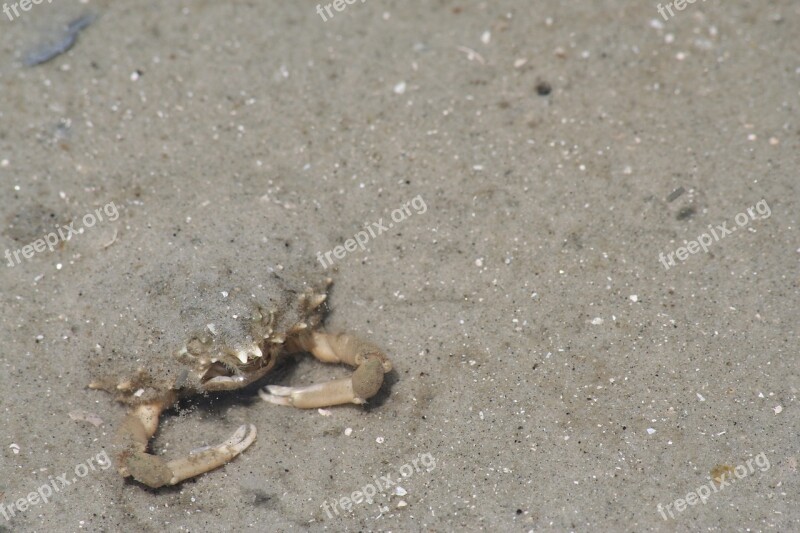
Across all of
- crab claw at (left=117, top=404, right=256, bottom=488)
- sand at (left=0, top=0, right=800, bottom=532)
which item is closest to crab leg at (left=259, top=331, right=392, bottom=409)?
sand at (left=0, top=0, right=800, bottom=532)

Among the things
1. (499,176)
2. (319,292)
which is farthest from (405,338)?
(499,176)

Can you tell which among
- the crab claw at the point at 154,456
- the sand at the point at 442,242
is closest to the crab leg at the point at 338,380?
the sand at the point at 442,242

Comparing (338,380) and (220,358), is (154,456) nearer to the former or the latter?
(220,358)

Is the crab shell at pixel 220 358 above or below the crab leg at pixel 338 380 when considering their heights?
above

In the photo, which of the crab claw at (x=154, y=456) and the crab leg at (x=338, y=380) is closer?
the crab claw at (x=154, y=456)

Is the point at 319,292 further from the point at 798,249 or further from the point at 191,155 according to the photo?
the point at 798,249

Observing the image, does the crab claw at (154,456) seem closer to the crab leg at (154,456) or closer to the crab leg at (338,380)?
the crab leg at (154,456)
